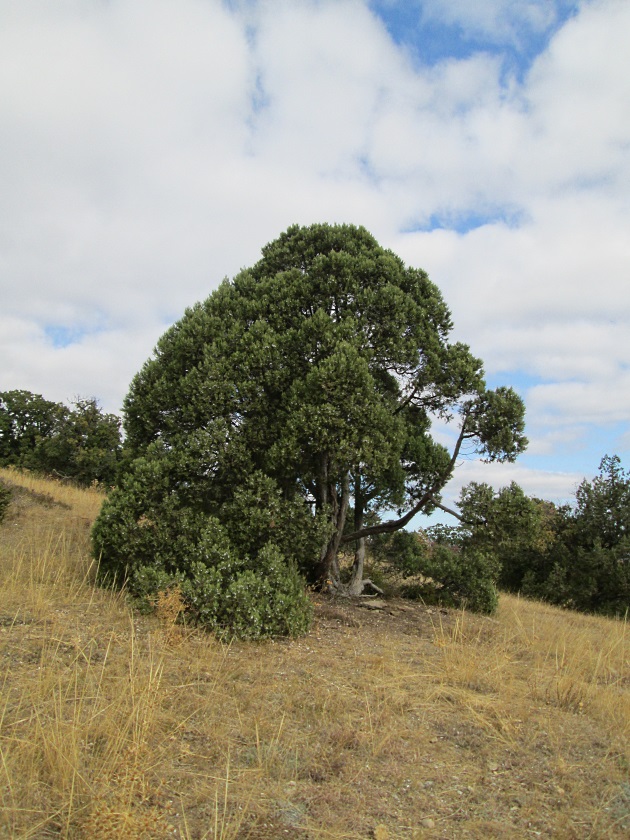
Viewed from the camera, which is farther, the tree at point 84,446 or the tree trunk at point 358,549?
the tree at point 84,446

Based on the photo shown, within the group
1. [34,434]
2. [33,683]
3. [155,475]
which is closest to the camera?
[33,683]

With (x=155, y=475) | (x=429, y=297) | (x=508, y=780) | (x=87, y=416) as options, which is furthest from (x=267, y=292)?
(x=87, y=416)

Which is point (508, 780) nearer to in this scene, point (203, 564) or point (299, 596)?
point (299, 596)

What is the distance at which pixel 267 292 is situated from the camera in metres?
9.53

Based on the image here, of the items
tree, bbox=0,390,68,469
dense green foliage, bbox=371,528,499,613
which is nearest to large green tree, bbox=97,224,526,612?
dense green foliage, bbox=371,528,499,613

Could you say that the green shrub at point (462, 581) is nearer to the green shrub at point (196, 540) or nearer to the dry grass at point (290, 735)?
the dry grass at point (290, 735)

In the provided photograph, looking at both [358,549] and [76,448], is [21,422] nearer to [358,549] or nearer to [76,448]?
[76,448]

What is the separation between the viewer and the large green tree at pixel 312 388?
27.3 feet

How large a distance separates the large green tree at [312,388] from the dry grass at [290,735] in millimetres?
2248

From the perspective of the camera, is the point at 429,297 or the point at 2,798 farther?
the point at 429,297

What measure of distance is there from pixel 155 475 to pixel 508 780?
5840 millimetres

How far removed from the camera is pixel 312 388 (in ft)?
27.1

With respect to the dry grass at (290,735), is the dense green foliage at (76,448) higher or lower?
higher

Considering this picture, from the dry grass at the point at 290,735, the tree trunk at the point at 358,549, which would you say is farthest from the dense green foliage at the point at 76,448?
the dry grass at the point at 290,735
